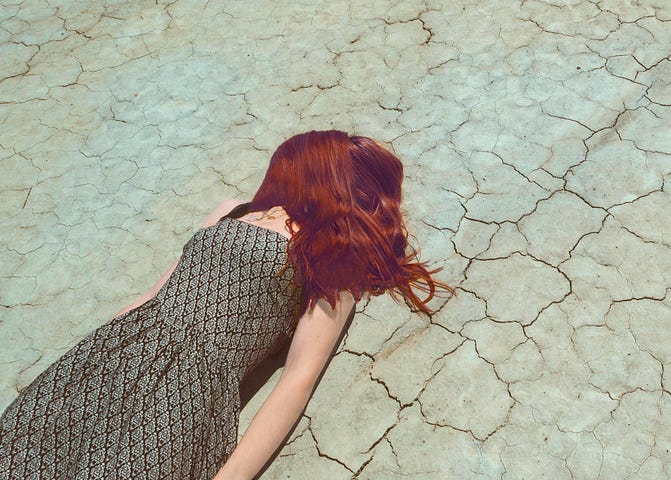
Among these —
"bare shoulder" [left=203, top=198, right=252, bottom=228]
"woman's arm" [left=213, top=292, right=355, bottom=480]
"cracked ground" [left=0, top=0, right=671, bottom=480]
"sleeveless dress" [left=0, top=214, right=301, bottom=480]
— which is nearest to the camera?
"sleeveless dress" [left=0, top=214, right=301, bottom=480]

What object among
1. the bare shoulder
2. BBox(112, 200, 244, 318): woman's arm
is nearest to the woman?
BBox(112, 200, 244, 318): woman's arm

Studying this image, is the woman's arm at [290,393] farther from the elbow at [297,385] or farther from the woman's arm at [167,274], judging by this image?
the woman's arm at [167,274]

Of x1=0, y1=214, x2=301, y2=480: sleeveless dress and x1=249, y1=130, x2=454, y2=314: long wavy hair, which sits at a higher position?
x1=249, y1=130, x2=454, y2=314: long wavy hair

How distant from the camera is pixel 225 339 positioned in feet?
6.26

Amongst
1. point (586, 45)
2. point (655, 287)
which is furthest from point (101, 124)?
point (655, 287)

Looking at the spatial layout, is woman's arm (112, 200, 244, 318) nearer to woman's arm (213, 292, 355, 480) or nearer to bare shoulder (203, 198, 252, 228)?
bare shoulder (203, 198, 252, 228)

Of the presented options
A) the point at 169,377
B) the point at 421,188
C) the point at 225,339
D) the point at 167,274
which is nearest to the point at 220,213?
the point at 167,274

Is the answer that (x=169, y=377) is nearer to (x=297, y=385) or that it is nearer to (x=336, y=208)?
(x=297, y=385)

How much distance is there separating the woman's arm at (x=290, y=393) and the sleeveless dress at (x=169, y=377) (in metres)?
0.06

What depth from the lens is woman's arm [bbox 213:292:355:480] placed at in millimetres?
1866

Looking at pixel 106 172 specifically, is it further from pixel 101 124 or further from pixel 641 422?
pixel 641 422

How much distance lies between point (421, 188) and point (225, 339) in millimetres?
1102

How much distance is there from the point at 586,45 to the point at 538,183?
0.85m

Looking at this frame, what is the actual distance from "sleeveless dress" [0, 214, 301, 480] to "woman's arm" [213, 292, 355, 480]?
6 cm
